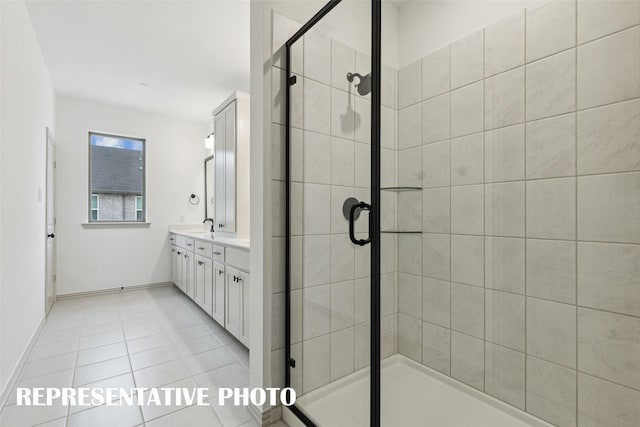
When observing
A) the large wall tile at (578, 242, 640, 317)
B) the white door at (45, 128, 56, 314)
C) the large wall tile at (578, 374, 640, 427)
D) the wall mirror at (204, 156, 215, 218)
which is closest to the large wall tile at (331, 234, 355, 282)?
the large wall tile at (578, 242, 640, 317)

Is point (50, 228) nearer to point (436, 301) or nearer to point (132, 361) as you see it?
point (132, 361)

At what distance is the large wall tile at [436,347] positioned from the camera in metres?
1.98

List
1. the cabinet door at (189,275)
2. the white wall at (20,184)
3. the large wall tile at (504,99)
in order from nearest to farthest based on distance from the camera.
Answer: the large wall tile at (504,99) → the white wall at (20,184) → the cabinet door at (189,275)

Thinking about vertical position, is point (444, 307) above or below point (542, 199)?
below

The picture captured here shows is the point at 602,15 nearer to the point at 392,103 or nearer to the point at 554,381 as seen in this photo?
the point at 392,103

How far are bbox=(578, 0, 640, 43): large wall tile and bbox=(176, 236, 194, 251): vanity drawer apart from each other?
3.79 m

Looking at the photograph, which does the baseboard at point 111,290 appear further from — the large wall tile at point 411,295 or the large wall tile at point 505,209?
the large wall tile at point 505,209

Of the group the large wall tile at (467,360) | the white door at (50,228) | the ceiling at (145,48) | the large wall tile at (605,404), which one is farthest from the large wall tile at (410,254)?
the white door at (50,228)

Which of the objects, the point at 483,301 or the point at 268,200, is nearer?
the point at 268,200

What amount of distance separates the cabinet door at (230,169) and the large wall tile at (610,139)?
2.82 metres

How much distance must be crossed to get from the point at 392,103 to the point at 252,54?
885mm

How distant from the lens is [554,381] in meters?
1.51

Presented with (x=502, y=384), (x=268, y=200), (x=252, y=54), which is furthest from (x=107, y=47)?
(x=502, y=384)

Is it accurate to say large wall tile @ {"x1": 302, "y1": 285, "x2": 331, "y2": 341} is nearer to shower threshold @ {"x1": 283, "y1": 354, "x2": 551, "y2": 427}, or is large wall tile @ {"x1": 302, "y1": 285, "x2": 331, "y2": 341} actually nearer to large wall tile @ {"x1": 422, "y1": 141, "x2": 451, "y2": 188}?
shower threshold @ {"x1": 283, "y1": 354, "x2": 551, "y2": 427}
